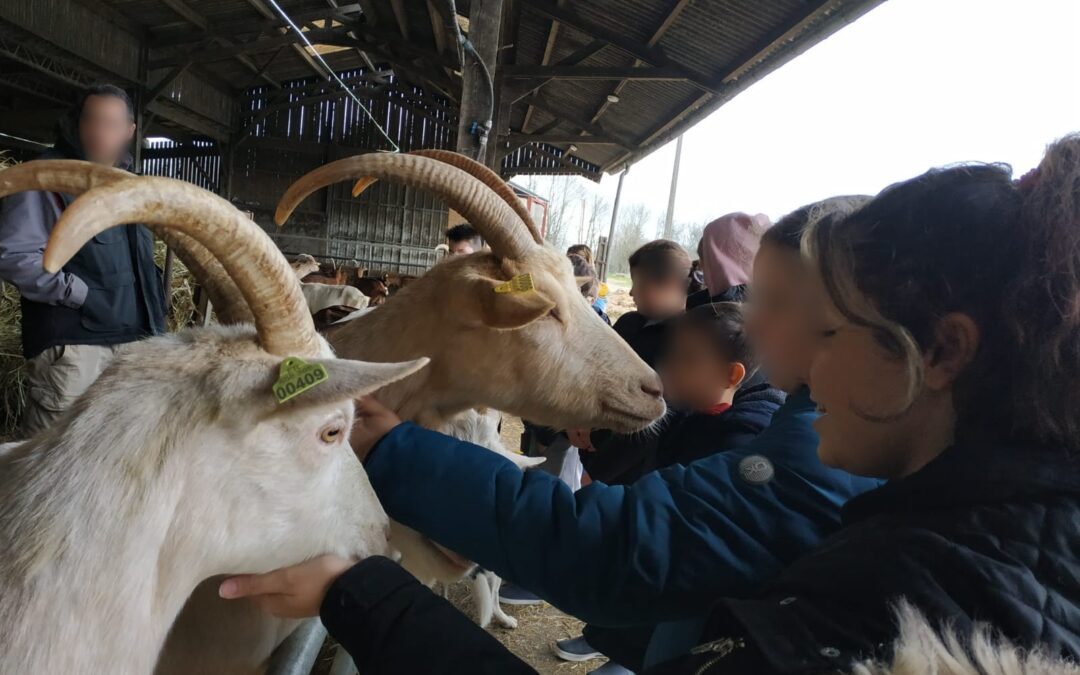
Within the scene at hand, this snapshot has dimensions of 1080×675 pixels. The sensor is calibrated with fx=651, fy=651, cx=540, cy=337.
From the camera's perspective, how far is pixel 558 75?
8969mm

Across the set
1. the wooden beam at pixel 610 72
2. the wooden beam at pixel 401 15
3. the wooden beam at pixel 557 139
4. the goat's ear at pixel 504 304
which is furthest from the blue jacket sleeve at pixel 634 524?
the wooden beam at pixel 557 139

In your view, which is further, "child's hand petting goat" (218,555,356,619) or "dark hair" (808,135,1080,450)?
"child's hand petting goat" (218,555,356,619)

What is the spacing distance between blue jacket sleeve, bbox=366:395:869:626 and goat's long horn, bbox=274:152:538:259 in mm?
1200

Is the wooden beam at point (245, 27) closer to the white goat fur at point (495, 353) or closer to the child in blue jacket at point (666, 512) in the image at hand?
the white goat fur at point (495, 353)

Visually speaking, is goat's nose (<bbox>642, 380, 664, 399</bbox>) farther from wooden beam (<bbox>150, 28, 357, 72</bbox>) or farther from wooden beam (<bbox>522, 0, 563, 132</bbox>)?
wooden beam (<bbox>150, 28, 357, 72</bbox>)

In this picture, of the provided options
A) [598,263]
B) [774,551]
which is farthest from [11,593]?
[598,263]

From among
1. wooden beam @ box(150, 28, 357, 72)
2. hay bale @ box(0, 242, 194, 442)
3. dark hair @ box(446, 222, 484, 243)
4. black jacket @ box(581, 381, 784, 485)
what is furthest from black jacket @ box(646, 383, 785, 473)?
wooden beam @ box(150, 28, 357, 72)

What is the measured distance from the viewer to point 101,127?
343 cm

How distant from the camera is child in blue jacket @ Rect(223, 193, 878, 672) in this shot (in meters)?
1.44

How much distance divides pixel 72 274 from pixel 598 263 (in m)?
16.8

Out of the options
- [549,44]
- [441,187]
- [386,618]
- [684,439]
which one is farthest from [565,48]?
[386,618]

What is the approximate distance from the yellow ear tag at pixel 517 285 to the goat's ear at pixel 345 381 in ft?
3.00

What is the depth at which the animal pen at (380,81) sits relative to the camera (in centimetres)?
718

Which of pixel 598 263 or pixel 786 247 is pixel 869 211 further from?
pixel 598 263
